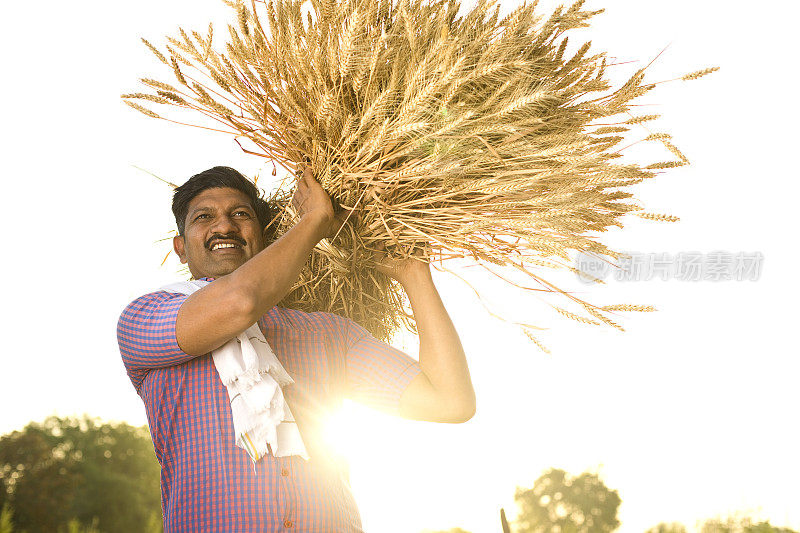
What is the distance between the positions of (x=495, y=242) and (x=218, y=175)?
2.58 feet

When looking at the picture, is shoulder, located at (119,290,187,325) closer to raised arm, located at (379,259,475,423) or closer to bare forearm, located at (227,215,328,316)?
bare forearm, located at (227,215,328,316)

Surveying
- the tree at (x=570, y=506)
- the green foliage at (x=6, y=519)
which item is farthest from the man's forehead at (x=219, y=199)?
the tree at (x=570, y=506)

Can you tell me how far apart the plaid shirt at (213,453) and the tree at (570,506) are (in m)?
12.0

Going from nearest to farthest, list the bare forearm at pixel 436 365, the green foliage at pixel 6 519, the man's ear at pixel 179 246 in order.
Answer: the bare forearm at pixel 436 365, the man's ear at pixel 179 246, the green foliage at pixel 6 519

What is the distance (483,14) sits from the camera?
1479 millimetres

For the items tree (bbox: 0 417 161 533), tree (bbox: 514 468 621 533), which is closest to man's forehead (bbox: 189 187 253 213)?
tree (bbox: 0 417 161 533)

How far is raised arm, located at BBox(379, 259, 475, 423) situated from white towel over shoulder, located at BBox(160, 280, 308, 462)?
40 centimetres

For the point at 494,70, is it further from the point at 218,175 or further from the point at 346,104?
the point at 218,175

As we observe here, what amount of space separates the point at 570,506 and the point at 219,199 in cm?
1247

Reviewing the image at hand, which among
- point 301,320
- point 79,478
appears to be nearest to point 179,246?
point 301,320

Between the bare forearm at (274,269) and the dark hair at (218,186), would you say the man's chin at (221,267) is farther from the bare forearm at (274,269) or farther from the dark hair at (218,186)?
the bare forearm at (274,269)

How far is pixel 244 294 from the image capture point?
1.31 metres

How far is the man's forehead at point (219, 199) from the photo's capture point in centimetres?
173

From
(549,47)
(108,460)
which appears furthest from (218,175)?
(108,460)
